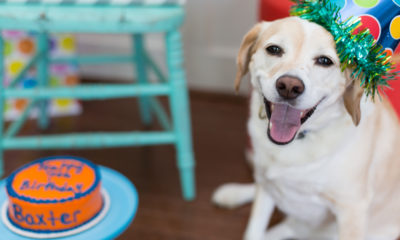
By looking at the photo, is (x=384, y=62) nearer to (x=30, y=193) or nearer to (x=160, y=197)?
(x=30, y=193)

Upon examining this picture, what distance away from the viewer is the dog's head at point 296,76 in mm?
681

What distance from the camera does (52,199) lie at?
669 mm

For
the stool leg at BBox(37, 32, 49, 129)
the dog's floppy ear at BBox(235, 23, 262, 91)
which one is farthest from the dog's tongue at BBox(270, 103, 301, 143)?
Result: the stool leg at BBox(37, 32, 49, 129)

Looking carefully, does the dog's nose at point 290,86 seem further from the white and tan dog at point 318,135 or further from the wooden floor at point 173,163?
the wooden floor at point 173,163

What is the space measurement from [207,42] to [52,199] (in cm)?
119

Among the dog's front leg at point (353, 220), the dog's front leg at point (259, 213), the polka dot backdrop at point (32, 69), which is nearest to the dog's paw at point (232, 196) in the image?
the dog's front leg at point (259, 213)

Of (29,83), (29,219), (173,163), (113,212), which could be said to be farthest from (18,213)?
(29,83)

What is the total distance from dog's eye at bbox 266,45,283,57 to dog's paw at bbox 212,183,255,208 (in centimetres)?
55

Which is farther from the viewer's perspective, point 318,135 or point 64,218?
point 318,135

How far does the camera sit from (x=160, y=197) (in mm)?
1215

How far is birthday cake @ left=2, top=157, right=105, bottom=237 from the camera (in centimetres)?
66

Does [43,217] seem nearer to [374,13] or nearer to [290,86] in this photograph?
[290,86]

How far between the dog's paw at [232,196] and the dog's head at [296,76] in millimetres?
455

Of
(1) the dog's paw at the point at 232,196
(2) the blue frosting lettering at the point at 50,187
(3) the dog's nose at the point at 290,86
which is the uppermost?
(3) the dog's nose at the point at 290,86
